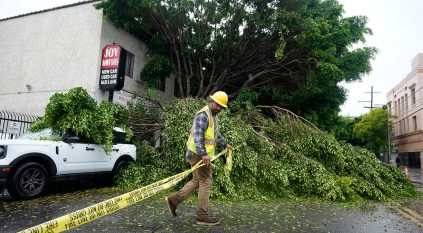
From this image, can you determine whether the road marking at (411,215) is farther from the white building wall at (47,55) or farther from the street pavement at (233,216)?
the white building wall at (47,55)

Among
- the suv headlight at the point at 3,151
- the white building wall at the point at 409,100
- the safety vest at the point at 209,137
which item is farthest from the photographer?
the white building wall at the point at 409,100

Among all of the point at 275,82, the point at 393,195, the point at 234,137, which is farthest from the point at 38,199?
the point at 275,82

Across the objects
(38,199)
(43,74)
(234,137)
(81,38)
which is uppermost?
(81,38)

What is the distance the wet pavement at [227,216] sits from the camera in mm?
4910

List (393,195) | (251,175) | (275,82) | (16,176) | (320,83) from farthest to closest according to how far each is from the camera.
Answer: (275,82) < (320,83) < (393,195) < (251,175) < (16,176)

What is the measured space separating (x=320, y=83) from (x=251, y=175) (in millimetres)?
8685

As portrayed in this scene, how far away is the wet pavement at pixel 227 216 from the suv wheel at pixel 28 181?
7.2 inches

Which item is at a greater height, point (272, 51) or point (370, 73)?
point (272, 51)

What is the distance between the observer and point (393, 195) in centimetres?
937

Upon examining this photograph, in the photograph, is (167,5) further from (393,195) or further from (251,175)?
(393,195)

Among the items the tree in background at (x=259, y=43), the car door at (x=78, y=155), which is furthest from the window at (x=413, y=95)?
the car door at (x=78, y=155)

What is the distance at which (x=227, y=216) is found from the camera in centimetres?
583

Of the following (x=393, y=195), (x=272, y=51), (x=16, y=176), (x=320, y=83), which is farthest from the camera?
(x=272, y=51)

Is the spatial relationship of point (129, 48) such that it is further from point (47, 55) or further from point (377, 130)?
point (377, 130)
